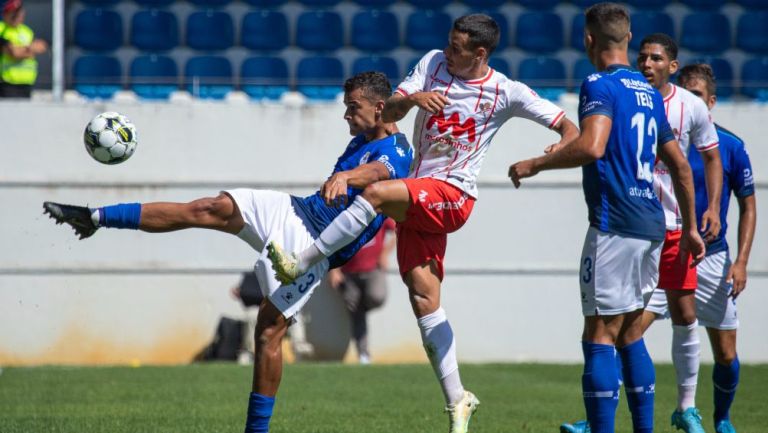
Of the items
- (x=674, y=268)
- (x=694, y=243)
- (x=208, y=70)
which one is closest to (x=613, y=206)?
(x=694, y=243)

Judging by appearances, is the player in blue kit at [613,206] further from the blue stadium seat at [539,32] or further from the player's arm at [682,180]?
the blue stadium seat at [539,32]

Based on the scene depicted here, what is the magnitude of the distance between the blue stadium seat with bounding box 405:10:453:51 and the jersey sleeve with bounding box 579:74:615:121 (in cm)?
1090

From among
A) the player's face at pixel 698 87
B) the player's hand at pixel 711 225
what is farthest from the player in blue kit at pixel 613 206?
the player's face at pixel 698 87

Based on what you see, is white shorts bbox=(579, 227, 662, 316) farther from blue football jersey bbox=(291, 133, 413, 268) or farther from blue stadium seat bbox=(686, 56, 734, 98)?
blue stadium seat bbox=(686, 56, 734, 98)

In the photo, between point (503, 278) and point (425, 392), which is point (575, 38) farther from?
point (425, 392)

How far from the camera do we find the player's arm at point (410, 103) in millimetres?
5859

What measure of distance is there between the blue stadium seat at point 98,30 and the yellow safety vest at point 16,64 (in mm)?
2500

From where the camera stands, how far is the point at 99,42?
1622 centimetres

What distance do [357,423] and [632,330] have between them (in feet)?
8.11

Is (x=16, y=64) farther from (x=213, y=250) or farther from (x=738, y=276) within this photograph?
(x=738, y=276)

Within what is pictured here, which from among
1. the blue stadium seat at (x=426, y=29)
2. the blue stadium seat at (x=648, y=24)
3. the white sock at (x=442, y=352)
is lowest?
the white sock at (x=442, y=352)

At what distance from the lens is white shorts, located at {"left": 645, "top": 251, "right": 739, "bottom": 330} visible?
7.33 metres

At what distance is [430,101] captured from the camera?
5.87 metres

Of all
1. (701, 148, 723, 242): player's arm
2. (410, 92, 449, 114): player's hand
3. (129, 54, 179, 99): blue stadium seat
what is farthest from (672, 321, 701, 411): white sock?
(129, 54, 179, 99): blue stadium seat
